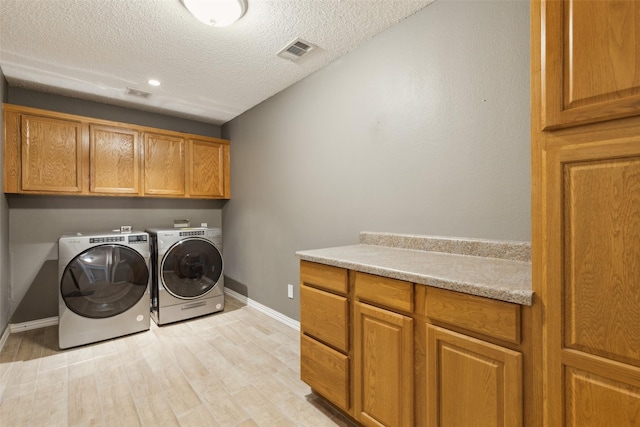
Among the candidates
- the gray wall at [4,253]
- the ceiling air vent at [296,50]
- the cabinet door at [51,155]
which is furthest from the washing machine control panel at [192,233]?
the ceiling air vent at [296,50]

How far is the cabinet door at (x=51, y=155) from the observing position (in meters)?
2.69

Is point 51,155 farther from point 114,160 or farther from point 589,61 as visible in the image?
point 589,61

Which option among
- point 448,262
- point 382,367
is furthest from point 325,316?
point 448,262

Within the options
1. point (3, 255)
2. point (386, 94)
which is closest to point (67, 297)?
point (3, 255)

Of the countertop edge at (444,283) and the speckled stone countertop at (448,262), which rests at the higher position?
the speckled stone countertop at (448,262)

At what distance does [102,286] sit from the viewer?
8.71ft

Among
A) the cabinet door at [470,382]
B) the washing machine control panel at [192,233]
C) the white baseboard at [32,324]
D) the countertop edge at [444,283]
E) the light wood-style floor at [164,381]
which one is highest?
the washing machine control panel at [192,233]

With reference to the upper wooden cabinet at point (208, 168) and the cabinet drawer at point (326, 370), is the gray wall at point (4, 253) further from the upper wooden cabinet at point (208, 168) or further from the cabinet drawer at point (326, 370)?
the cabinet drawer at point (326, 370)

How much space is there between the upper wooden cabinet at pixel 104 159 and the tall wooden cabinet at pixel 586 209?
3582 mm

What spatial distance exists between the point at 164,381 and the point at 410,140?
7.82ft

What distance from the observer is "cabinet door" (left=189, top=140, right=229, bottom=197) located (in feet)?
12.1

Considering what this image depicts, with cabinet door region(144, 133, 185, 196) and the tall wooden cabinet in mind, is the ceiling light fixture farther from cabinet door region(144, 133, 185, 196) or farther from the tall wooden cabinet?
cabinet door region(144, 133, 185, 196)

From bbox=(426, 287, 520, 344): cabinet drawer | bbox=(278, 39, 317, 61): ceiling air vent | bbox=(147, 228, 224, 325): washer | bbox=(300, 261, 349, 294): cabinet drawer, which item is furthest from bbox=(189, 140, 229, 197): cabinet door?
bbox=(426, 287, 520, 344): cabinet drawer

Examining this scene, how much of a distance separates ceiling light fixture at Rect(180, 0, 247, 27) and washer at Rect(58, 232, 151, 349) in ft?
6.89
